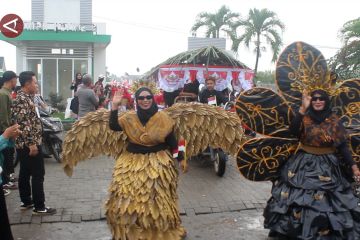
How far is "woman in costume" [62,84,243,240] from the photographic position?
4.29 m

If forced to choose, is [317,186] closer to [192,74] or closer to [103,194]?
[103,194]

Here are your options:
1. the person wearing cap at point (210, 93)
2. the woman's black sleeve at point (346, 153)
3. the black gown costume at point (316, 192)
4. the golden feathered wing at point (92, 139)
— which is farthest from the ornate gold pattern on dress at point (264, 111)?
the person wearing cap at point (210, 93)

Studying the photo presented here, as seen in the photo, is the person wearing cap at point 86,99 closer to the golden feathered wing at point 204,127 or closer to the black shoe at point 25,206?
the black shoe at point 25,206

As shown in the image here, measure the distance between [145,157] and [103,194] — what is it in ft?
8.21

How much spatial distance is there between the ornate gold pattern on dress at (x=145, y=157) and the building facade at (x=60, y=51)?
16943 millimetres

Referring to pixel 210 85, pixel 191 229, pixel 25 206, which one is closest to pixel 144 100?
pixel 191 229

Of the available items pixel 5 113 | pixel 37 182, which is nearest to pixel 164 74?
pixel 5 113

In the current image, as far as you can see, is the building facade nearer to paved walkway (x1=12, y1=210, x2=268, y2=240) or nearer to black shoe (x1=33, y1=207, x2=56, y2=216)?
black shoe (x1=33, y1=207, x2=56, y2=216)

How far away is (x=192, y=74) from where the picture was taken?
30.5 ft

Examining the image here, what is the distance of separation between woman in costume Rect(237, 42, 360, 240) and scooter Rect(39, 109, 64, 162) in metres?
4.71

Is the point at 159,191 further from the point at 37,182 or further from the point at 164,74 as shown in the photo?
the point at 164,74

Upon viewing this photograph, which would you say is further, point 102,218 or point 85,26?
point 85,26

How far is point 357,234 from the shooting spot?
4496 mm

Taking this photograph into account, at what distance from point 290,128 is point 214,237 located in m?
1.43
